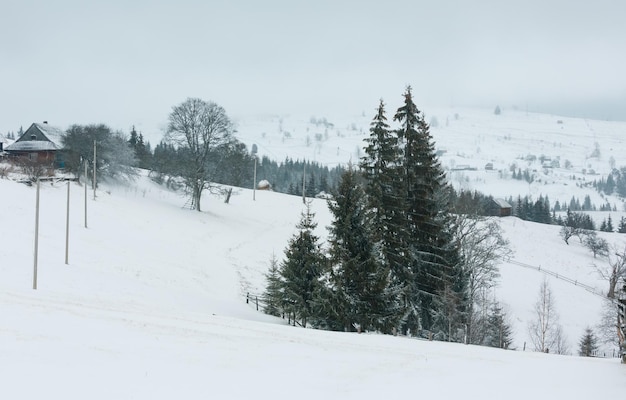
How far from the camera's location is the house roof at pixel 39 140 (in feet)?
203

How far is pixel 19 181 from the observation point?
4772 cm

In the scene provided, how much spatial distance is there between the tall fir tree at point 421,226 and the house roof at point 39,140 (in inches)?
1969

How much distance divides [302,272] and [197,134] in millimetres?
34633

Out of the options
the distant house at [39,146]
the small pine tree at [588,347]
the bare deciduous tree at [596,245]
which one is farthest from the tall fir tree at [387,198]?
the bare deciduous tree at [596,245]

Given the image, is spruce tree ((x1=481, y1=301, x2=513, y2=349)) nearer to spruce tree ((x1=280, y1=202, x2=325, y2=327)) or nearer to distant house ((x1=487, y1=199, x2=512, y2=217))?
spruce tree ((x1=280, y1=202, x2=325, y2=327))

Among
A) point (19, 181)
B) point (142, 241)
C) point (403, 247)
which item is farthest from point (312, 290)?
point (19, 181)

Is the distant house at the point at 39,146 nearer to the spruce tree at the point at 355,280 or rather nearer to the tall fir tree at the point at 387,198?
the tall fir tree at the point at 387,198

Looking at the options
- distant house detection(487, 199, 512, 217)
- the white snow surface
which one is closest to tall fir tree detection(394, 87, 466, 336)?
the white snow surface

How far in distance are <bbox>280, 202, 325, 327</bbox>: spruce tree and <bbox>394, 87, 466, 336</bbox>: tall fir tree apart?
5235 millimetres

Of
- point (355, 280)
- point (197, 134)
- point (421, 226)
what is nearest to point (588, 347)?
point (421, 226)

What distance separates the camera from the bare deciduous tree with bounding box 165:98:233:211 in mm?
56219

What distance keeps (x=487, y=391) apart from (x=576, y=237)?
102837mm

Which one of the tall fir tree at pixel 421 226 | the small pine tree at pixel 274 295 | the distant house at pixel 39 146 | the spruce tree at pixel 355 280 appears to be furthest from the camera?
the distant house at pixel 39 146

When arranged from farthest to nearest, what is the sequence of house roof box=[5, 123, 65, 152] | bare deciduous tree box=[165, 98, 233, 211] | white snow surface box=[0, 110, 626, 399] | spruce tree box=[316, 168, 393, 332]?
house roof box=[5, 123, 65, 152]
bare deciduous tree box=[165, 98, 233, 211]
spruce tree box=[316, 168, 393, 332]
white snow surface box=[0, 110, 626, 399]
